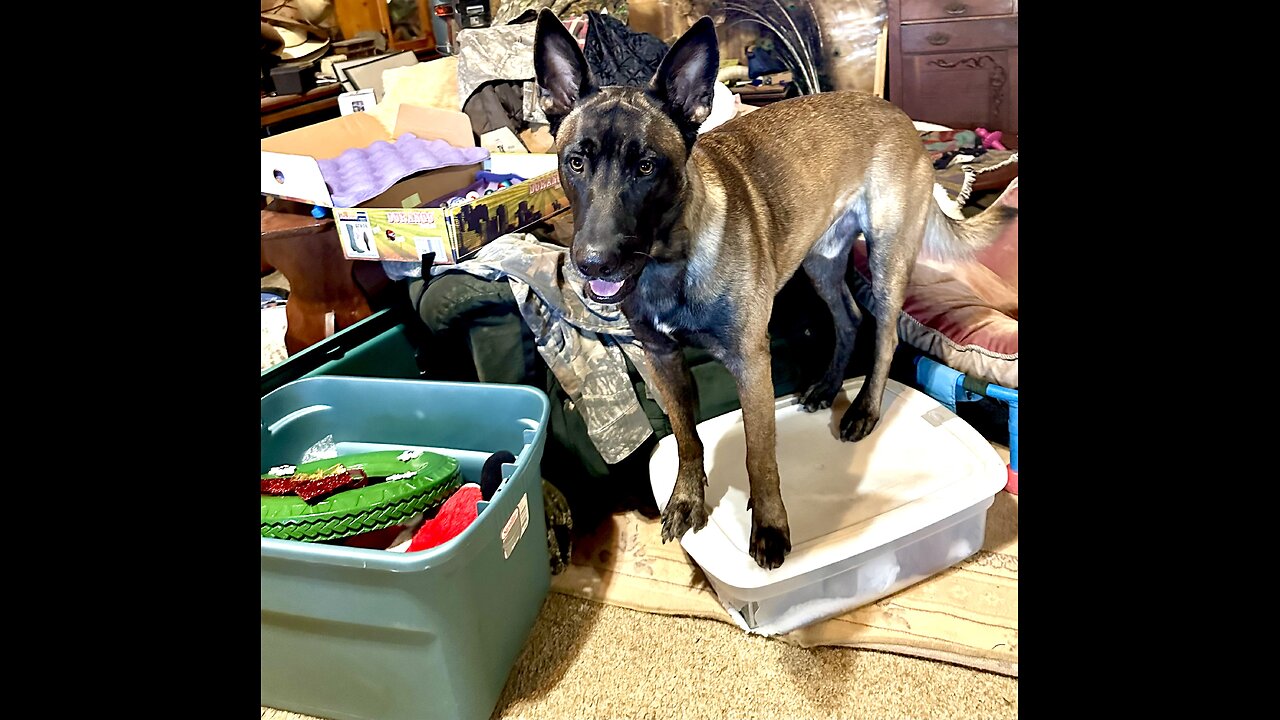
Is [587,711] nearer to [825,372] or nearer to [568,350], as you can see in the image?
[568,350]

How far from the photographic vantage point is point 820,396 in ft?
6.01

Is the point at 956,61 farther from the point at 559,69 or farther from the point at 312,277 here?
the point at 312,277

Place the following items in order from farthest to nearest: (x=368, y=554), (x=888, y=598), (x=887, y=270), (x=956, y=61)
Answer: (x=956, y=61), (x=887, y=270), (x=888, y=598), (x=368, y=554)

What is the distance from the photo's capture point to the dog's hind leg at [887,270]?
5.24 feet

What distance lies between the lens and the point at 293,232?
75.1 inches

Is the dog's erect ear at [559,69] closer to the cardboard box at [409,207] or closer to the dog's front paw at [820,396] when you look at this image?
the cardboard box at [409,207]

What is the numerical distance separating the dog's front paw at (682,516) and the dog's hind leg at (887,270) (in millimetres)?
464

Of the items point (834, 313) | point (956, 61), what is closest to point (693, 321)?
point (834, 313)

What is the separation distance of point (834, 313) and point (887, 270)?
0.22m

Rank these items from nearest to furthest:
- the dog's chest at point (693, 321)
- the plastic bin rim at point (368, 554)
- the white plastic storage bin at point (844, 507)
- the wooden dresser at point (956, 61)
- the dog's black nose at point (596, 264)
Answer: the dog's black nose at point (596, 264) → the plastic bin rim at point (368, 554) → the dog's chest at point (693, 321) → the white plastic storage bin at point (844, 507) → the wooden dresser at point (956, 61)

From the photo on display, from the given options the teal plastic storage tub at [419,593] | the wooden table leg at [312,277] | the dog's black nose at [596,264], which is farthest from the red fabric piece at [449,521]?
the wooden table leg at [312,277]

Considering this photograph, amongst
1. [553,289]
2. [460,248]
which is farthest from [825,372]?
[460,248]

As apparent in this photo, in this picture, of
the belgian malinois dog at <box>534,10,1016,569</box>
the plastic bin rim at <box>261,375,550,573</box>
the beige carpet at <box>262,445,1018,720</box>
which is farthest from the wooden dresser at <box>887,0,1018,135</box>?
the plastic bin rim at <box>261,375,550,573</box>
